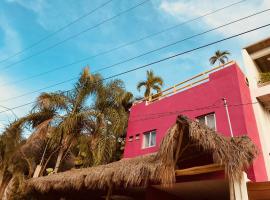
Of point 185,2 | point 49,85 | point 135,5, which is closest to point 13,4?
point 49,85

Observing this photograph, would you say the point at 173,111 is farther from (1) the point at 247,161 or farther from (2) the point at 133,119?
(1) the point at 247,161

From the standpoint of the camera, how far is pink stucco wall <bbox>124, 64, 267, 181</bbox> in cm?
927

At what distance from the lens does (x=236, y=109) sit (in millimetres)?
9586

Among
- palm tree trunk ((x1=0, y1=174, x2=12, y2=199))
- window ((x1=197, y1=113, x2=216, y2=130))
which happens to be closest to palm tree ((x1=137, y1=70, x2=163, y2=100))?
window ((x1=197, y1=113, x2=216, y2=130))

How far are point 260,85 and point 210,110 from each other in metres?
2.79

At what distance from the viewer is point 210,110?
10609 mm

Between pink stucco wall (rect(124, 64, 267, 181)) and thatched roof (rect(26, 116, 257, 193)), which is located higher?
pink stucco wall (rect(124, 64, 267, 181))

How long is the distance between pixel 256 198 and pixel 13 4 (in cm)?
975

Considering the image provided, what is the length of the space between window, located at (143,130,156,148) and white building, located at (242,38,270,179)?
4.75m

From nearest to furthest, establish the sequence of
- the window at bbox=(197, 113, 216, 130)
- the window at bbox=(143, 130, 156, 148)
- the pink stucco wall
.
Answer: the pink stucco wall → the window at bbox=(197, 113, 216, 130) → the window at bbox=(143, 130, 156, 148)

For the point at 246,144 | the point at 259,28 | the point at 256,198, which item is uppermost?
the point at 259,28

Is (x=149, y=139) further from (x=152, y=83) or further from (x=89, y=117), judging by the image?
(x=152, y=83)

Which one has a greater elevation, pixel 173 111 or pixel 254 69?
pixel 254 69

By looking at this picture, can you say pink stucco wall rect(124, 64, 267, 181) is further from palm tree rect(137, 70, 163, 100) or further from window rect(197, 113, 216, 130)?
palm tree rect(137, 70, 163, 100)
